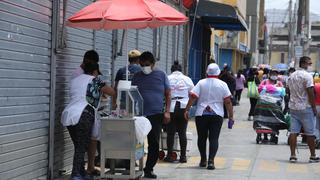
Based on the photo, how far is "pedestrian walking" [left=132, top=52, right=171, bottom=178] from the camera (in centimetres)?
892

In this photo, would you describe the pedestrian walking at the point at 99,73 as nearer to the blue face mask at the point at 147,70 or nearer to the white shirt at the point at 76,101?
the white shirt at the point at 76,101

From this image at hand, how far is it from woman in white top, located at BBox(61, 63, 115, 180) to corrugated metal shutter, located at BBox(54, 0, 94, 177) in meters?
0.58

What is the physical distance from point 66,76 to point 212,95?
8.06 feet

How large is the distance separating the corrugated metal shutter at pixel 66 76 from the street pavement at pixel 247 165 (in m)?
1.50

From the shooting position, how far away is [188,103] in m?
10.3

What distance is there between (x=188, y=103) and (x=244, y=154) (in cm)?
256

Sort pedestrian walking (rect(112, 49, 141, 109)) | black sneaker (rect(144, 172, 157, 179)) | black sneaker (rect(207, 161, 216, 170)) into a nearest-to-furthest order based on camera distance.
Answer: black sneaker (rect(144, 172, 157, 179))
pedestrian walking (rect(112, 49, 141, 109))
black sneaker (rect(207, 161, 216, 170))

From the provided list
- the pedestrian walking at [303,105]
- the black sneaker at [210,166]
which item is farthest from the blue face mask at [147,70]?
the pedestrian walking at [303,105]

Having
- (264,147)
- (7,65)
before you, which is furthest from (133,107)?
(264,147)

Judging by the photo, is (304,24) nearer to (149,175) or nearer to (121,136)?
(149,175)

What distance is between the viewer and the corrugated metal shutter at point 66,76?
8680 mm

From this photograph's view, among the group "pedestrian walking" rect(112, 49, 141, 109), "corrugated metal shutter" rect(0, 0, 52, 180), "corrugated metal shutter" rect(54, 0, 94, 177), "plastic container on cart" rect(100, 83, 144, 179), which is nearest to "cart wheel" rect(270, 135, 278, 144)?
"pedestrian walking" rect(112, 49, 141, 109)

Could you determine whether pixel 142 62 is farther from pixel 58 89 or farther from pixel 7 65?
pixel 7 65

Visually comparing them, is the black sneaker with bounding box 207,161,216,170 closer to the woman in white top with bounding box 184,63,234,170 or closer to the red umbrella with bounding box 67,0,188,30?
the woman in white top with bounding box 184,63,234,170
